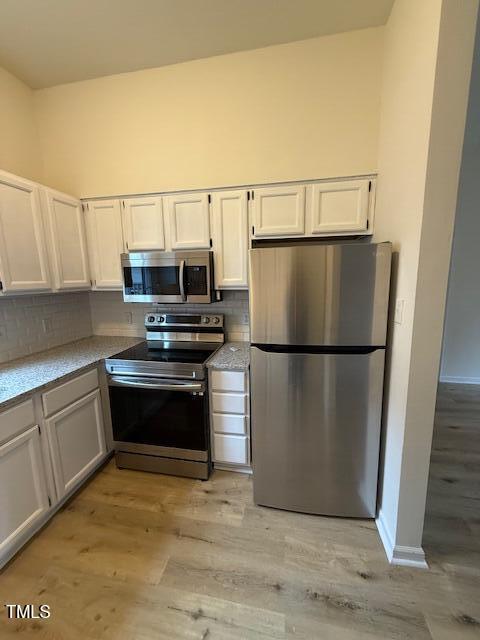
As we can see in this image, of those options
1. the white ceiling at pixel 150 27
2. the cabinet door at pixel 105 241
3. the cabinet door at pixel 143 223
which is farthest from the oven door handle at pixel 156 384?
the white ceiling at pixel 150 27

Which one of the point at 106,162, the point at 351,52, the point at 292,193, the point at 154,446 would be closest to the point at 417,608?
the point at 154,446

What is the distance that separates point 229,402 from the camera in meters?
2.01

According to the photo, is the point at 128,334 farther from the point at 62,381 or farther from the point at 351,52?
the point at 351,52

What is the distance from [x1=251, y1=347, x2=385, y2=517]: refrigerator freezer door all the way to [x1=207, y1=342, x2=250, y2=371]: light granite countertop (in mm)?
262

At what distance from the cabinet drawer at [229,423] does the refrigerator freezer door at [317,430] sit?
0.83 ft

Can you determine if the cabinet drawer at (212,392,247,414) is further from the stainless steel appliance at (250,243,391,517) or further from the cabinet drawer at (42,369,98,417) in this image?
the cabinet drawer at (42,369,98,417)

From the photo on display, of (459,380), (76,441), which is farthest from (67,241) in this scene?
(459,380)

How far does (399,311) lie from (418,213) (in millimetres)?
472

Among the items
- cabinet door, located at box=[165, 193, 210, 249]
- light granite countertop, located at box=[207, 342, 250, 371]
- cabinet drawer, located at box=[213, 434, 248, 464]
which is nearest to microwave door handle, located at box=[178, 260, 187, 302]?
cabinet door, located at box=[165, 193, 210, 249]

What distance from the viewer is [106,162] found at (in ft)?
7.82

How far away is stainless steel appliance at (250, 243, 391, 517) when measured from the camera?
1509mm

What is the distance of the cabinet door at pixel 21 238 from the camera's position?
5.80ft

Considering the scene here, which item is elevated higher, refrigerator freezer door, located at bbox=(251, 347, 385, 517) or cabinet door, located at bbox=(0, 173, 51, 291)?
cabinet door, located at bbox=(0, 173, 51, 291)

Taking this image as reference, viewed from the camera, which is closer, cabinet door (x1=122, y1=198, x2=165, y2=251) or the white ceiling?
the white ceiling
